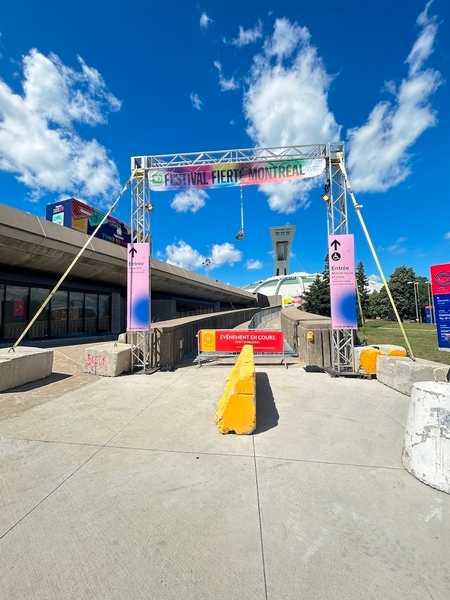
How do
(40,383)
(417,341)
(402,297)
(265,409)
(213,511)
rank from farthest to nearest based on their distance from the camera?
(402,297) < (417,341) < (40,383) < (265,409) < (213,511)

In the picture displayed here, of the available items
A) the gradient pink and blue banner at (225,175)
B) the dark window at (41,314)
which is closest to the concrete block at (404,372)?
the gradient pink and blue banner at (225,175)

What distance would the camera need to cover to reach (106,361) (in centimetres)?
784

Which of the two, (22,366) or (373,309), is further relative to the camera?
(373,309)

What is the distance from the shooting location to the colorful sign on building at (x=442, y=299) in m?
5.59

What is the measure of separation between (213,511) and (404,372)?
5.54 m

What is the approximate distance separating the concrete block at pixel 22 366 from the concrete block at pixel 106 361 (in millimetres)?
976

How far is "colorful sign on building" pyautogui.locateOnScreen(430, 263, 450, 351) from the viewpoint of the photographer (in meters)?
5.59

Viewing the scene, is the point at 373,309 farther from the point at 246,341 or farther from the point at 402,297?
the point at 246,341

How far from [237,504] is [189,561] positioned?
71cm

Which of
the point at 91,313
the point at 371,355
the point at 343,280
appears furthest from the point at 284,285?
the point at 371,355

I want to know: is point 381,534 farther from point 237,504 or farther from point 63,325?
→ point 63,325

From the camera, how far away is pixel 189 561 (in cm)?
201

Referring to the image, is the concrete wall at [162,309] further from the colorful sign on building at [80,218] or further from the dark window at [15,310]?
the colorful sign on building at [80,218]

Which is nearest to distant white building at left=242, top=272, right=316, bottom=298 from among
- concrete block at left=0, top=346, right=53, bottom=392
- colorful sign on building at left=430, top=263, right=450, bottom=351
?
colorful sign on building at left=430, top=263, right=450, bottom=351
